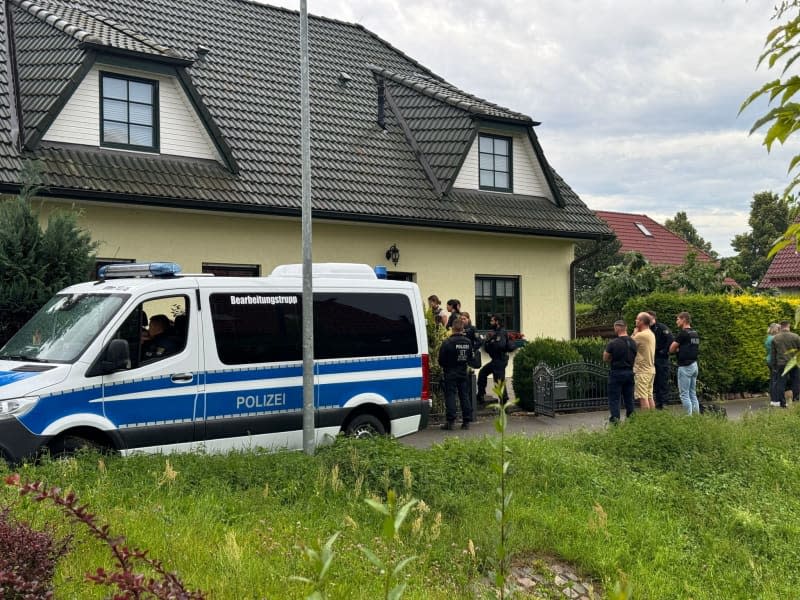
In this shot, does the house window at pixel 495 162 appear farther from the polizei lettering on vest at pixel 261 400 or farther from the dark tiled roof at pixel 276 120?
the polizei lettering on vest at pixel 261 400

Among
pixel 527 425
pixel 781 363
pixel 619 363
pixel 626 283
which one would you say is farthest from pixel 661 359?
pixel 626 283

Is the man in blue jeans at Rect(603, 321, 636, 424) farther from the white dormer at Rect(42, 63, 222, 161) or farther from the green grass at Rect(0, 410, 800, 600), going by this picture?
the white dormer at Rect(42, 63, 222, 161)

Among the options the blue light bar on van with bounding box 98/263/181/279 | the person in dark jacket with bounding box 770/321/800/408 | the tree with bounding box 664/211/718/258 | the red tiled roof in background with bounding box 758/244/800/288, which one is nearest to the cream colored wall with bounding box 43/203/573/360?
the blue light bar on van with bounding box 98/263/181/279

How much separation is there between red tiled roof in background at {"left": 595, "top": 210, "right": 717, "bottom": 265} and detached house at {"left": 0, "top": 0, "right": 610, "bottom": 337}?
1902cm

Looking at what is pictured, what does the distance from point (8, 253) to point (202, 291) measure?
3.15 meters

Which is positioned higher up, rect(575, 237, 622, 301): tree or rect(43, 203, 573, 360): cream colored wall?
rect(575, 237, 622, 301): tree

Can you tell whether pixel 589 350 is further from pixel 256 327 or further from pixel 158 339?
pixel 158 339

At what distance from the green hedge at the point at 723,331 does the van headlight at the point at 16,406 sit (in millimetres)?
14026

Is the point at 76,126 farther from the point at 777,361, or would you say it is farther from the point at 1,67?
the point at 777,361

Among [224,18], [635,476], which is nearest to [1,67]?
[224,18]

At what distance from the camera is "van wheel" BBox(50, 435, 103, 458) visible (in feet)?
25.9

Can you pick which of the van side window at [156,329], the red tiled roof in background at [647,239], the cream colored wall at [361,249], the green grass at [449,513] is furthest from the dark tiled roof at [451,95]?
the red tiled roof in background at [647,239]

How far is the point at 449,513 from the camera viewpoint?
7.32 m

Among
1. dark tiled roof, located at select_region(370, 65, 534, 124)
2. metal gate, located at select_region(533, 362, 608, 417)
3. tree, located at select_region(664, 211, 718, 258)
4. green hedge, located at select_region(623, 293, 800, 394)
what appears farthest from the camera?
tree, located at select_region(664, 211, 718, 258)
